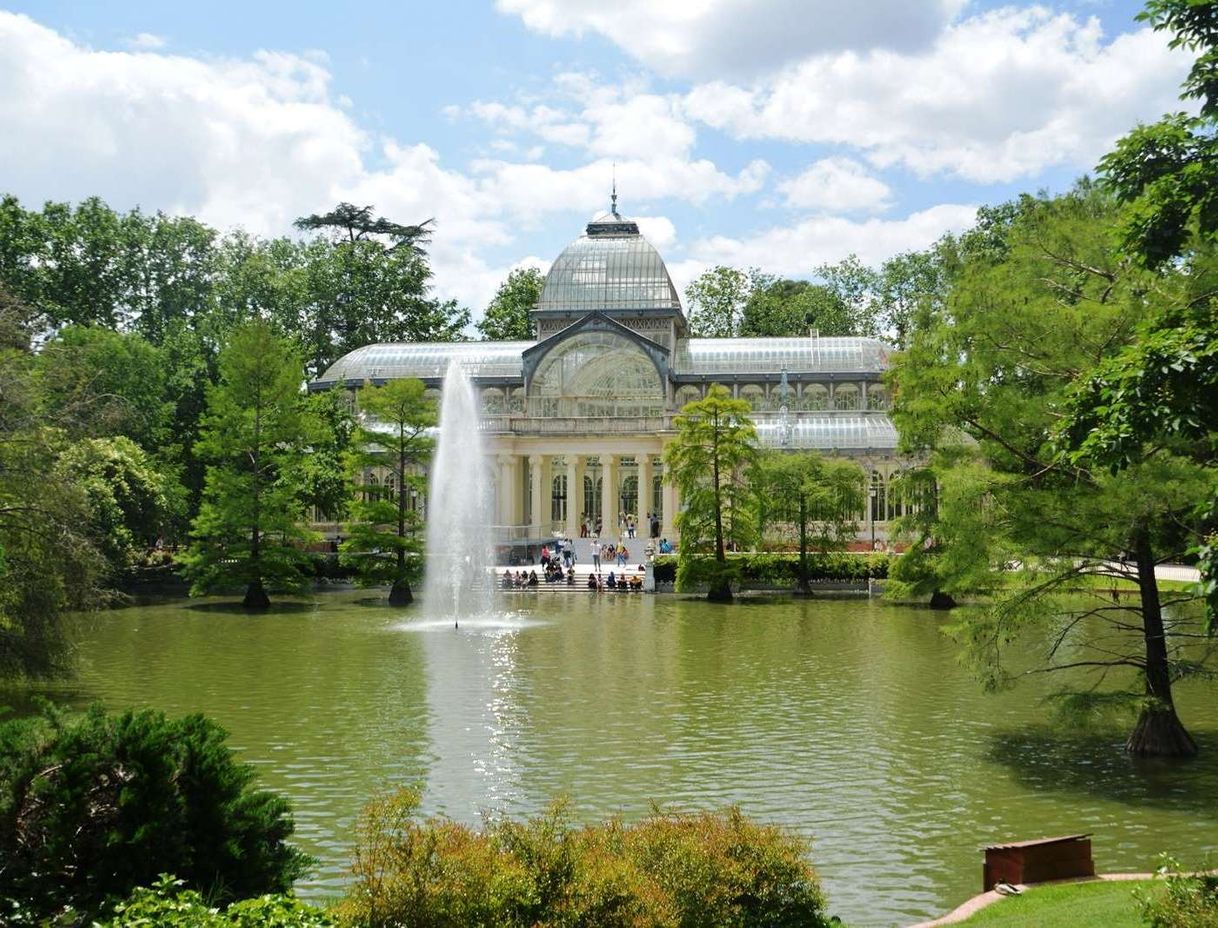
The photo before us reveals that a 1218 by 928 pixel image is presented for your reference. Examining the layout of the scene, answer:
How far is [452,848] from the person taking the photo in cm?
877

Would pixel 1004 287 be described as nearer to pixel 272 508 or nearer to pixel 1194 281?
pixel 1194 281

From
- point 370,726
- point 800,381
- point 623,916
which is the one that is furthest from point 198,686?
point 800,381

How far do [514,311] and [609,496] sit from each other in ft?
95.7

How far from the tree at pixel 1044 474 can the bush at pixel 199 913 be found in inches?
503

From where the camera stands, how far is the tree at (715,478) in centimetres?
4772

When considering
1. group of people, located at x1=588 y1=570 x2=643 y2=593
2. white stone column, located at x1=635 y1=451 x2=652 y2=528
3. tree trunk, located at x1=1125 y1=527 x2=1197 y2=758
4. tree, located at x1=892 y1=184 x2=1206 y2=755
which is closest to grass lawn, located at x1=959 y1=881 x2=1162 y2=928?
tree, located at x1=892 y1=184 x2=1206 y2=755

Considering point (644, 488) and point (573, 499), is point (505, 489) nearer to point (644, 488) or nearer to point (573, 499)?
point (573, 499)

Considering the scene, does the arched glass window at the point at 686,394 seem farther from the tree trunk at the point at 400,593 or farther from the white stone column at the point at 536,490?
the tree trunk at the point at 400,593

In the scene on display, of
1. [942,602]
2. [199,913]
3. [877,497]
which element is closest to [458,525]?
[942,602]

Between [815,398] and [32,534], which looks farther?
[815,398]

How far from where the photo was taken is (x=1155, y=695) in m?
18.8

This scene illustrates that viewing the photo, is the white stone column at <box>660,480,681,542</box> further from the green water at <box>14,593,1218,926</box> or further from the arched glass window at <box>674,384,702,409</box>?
the green water at <box>14,593,1218,926</box>

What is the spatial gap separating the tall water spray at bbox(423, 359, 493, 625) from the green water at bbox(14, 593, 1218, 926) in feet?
26.1

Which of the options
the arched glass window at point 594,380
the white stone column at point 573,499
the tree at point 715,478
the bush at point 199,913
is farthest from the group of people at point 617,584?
the bush at point 199,913
